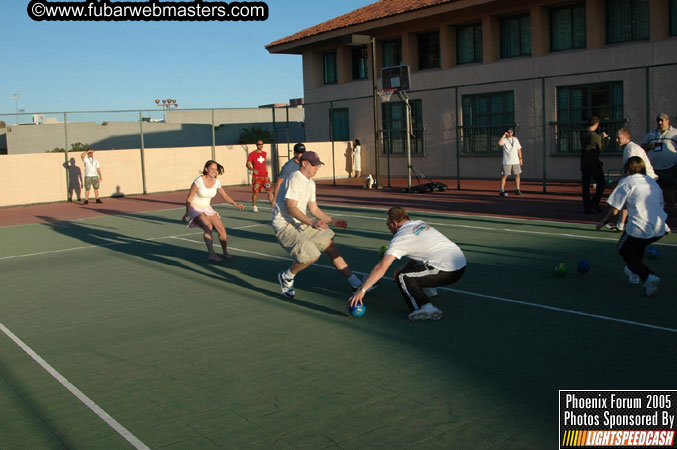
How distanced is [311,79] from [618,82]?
15792 mm

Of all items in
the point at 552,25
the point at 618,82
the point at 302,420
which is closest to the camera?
the point at 302,420

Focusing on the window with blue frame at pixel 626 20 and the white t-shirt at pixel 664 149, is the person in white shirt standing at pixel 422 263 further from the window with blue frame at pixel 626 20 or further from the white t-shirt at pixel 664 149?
the window with blue frame at pixel 626 20

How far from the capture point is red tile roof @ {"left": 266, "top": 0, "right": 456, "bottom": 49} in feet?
90.9

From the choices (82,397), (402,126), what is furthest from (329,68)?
(82,397)

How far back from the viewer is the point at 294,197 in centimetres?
814

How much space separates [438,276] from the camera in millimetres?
7242

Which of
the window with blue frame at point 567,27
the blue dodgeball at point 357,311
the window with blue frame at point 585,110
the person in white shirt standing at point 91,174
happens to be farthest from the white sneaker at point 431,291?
the window with blue frame at point 567,27

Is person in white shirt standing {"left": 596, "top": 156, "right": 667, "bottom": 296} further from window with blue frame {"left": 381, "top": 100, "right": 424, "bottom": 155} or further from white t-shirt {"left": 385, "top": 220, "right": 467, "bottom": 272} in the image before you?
window with blue frame {"left": 381, "top": 100, "right": 424, "bottom": 155}

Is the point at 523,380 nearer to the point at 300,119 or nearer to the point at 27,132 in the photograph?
the point at 27,132

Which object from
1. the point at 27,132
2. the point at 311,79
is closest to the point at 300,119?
the point at 27,132

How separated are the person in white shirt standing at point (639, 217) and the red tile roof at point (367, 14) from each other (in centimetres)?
1965

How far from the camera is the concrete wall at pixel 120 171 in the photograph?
902 inches

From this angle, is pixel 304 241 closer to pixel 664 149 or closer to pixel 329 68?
pixel 664 149

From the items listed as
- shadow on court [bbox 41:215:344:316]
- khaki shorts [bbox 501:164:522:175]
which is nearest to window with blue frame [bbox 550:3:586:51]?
khaki shorts [bbox 501:164:522:175]
